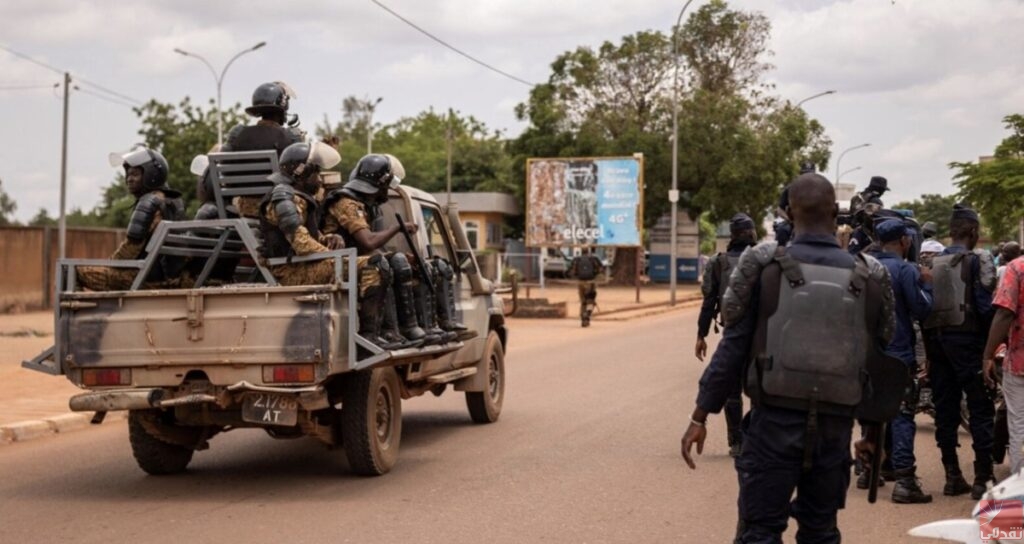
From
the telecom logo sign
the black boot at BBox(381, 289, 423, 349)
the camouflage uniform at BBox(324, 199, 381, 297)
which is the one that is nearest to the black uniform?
the telecom logo sign

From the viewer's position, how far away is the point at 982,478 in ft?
27.6

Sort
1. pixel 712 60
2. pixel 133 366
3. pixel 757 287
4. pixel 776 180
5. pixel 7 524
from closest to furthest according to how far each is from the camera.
Answer: pixel 757 287 < pixel 7 524 < pixel 133 366 < pixel 776 180 < pixel 712 60

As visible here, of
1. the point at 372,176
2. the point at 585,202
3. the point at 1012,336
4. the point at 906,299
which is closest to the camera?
the point at 1012,336

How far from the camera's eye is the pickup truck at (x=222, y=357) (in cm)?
838

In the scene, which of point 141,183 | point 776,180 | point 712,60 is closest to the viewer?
point 141,183

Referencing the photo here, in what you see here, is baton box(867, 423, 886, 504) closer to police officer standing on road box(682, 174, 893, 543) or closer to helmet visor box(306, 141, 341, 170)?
police officer standing on road box(682, 174, 893, 543)

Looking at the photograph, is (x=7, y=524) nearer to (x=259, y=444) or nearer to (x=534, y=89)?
(x=259, y=444)

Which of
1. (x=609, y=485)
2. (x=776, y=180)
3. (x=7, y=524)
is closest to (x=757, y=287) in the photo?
(x=609, y=485)

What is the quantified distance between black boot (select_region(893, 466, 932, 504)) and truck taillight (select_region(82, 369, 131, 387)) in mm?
5110

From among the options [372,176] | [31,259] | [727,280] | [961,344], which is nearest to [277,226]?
[372,176]

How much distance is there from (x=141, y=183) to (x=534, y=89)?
51.5 meters

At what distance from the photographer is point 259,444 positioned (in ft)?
37.1

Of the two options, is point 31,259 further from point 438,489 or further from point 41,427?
point 438,489

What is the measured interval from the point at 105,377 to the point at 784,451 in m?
5.36
